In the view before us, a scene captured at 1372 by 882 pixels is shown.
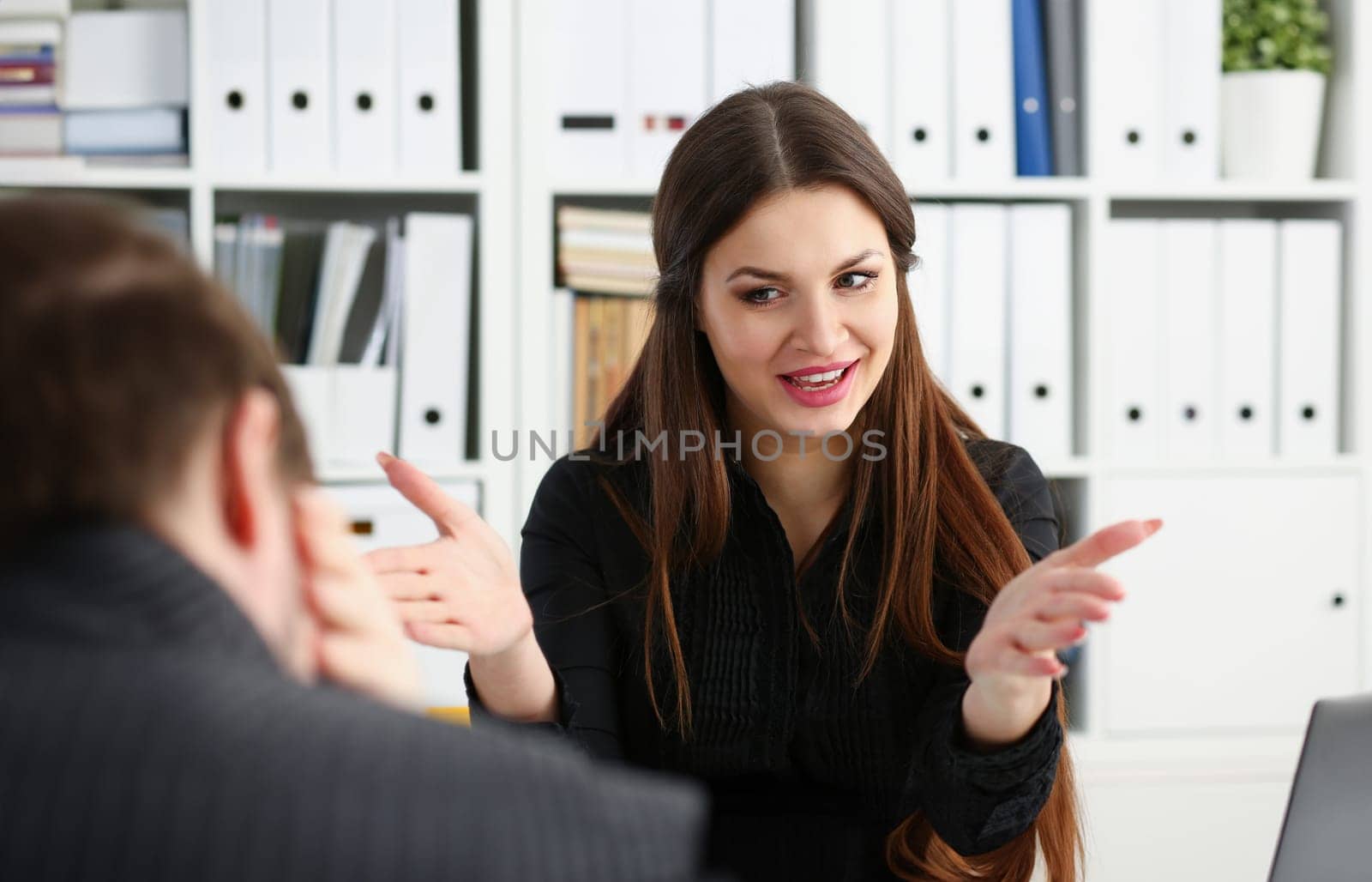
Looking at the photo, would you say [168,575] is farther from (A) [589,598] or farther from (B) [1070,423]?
(B) [1070,423]

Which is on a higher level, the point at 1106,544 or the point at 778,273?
the point at 778,273

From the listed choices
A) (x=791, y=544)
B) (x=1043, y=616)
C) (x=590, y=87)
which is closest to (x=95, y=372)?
(x=1043, y=616)

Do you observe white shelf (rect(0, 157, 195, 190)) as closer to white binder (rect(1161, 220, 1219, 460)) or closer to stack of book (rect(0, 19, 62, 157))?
stack of book (rect(0, 19, 62, 157))

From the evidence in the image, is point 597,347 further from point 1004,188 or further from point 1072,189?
point 1072,189

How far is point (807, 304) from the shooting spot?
1354 millimetres

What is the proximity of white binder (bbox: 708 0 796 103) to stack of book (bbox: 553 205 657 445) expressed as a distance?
271 mm

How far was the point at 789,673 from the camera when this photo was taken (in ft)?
4.58

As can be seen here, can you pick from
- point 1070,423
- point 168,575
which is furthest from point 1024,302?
point 168,575

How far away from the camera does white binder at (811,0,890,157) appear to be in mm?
2090

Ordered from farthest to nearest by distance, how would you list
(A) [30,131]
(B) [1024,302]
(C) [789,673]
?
(B) [1024,302]
(A) [30,131]
(C) [789,673]

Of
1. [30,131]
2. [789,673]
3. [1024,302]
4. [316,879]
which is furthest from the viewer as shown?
[1024,302]

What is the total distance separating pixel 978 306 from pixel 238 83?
126 cm

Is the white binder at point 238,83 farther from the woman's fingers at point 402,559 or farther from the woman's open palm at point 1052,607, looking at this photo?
the woman's open palm at point 1052,607

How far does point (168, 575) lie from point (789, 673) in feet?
3.44
